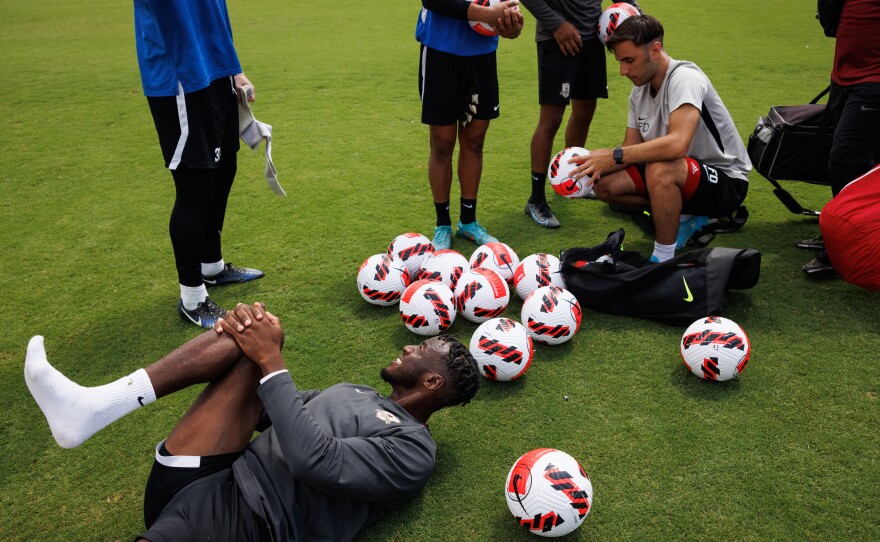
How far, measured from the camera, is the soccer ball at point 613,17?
5.66 metres

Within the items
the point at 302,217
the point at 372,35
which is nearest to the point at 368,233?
the point at 302,217

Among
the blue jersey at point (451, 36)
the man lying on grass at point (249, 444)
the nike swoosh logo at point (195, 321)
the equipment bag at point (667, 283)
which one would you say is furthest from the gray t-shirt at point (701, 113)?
the nike swoosh logo at point (195, 321)

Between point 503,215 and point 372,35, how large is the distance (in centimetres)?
954

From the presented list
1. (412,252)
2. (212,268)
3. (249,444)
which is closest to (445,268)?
(412,252)

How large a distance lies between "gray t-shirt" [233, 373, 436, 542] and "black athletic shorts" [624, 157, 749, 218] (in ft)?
10.9

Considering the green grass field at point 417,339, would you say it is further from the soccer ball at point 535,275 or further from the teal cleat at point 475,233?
the soccer ball at point 535,275

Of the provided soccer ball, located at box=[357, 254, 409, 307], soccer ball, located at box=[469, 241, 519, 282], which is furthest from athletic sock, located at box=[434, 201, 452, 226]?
soccer ball, located at box=[357, 254, 409, 307]

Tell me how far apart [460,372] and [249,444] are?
1.02 meters

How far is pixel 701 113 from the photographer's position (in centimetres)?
536

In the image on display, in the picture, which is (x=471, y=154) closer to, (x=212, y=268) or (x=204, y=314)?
(x=212, y=268)

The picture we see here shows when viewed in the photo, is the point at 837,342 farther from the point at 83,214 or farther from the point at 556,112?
the point at 83,214

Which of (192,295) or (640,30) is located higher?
(640,30)

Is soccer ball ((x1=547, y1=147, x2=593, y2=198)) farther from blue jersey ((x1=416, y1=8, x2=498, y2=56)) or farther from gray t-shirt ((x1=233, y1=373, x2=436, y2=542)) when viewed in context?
gray t-shirt ((x1=233, y1=373, x2=436, y2=542))

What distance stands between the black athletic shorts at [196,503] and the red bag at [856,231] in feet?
13.6
